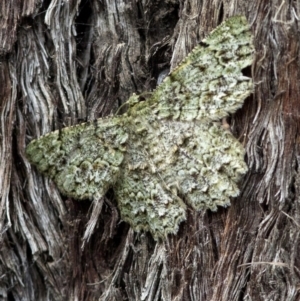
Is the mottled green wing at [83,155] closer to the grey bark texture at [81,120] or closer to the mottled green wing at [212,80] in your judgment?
the grey bark texture at [81,120]

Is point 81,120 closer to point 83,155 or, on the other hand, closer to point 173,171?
point 83,155

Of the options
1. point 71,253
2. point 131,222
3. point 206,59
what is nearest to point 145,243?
point 131,222

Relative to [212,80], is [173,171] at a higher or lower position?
lower

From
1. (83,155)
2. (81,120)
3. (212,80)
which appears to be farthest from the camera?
(81,120)

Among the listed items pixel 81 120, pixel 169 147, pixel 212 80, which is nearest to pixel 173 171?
pixel 169 147

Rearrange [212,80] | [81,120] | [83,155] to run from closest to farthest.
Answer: [212,80] < [83,155] < [81,120]

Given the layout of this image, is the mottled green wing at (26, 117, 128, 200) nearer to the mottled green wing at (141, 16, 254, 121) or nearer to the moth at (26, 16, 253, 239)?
the moth at (26, 16, 253, 239)

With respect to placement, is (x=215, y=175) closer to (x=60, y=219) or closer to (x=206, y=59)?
(x=206, y=59)

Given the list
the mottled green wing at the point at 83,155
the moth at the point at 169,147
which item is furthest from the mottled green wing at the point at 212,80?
the mottled green wing at the point at 83,155
